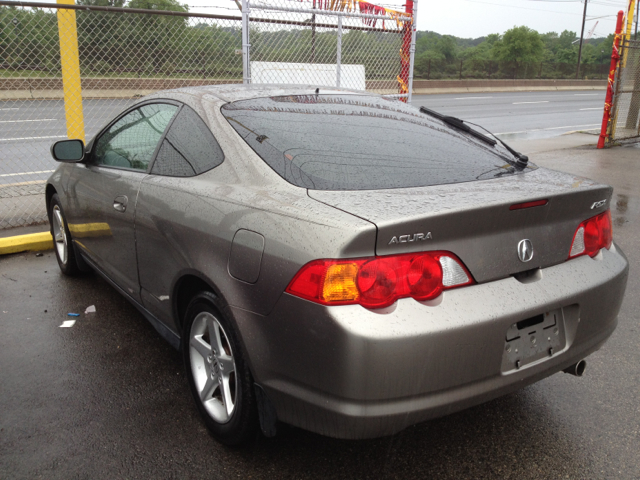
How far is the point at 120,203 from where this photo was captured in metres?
3.25

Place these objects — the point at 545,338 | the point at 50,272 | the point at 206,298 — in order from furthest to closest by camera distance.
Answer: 1. the point at 50,272
2. the point at 206,298
3. the point at 545,338

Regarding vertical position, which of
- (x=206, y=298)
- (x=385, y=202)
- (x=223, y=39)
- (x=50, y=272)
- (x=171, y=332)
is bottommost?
(x=50, y=272)

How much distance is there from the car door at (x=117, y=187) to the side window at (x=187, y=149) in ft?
0.42

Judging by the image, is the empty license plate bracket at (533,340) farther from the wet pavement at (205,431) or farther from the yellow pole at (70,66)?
the yellow pole at (70,66)

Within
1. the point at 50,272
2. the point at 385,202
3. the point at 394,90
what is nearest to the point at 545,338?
the point at 385,202

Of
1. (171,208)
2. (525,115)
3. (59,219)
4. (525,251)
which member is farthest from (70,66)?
(525,115)

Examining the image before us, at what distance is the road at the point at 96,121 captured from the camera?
9.74m

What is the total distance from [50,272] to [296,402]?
11.7 ft

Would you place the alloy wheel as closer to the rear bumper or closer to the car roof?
the rear bumper

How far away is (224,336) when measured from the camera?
2451 mm

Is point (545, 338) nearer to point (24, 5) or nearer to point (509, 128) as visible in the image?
point (24, 5)

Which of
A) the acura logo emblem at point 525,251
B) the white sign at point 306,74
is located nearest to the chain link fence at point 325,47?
the white sign at point 306,74

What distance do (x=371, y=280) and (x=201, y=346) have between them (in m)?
1.07

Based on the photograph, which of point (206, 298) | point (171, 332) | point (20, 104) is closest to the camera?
point (206, 298)
